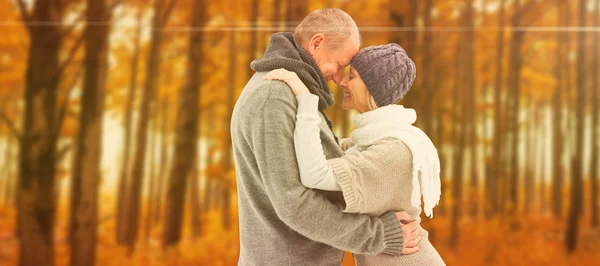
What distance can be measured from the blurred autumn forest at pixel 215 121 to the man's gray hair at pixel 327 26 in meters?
2.05

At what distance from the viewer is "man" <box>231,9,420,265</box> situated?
3.83 ft

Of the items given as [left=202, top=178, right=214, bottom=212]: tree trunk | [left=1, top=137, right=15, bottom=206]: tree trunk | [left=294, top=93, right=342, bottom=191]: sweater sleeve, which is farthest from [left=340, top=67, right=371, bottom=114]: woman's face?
[left=1, top=137, right=15, bottom=206]: tree trunk

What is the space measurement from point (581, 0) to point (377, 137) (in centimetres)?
271

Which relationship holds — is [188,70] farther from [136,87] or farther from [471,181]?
[471,181]

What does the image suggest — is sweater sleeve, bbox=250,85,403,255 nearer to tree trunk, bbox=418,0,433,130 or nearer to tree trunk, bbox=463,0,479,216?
tree trunk, bbox=418,0,433,130

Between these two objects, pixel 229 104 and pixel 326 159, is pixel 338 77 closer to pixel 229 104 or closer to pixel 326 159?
pixel 326 159

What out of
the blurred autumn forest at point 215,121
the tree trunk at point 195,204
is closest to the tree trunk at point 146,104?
the blurred autumn forest at point 215,121

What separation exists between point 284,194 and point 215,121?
8.12ft

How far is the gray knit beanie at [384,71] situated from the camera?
1.38m

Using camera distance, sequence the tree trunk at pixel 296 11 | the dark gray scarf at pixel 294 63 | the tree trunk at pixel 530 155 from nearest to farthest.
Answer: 1. the dark gray scarf at pixel 294 63
2. the tree trunk at pixel 296 11
3. the tree trunk at pixel 530 155

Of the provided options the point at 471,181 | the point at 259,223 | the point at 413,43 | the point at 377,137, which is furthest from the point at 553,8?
the point at 259,223

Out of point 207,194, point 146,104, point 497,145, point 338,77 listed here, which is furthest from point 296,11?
point 338,77

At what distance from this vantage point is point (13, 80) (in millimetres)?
3688

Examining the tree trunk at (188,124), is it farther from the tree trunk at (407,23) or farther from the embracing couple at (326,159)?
the embracing couple at (326,159)
